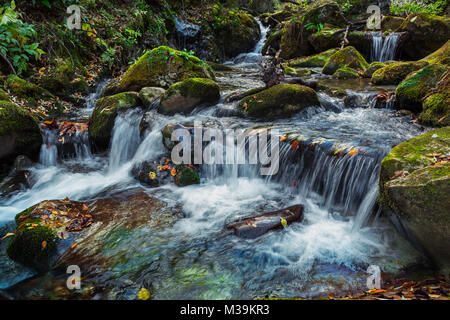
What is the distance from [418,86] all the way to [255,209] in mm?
5211

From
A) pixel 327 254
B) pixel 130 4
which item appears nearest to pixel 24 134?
pixel 327 254

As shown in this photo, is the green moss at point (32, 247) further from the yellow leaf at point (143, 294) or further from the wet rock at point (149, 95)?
the wet rock at point (149, 95)

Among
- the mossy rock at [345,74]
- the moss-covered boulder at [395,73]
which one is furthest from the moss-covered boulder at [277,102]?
the mossy rock at [345,74]

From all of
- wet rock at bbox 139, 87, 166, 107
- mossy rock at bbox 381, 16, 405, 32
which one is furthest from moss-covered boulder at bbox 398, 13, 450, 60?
wet rock at bbox 139, 87, 166, 107

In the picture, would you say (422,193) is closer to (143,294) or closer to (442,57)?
(143,294)

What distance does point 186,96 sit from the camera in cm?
703

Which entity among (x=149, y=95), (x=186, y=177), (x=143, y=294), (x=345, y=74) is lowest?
(x=143, y=294)

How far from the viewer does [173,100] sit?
273 inches

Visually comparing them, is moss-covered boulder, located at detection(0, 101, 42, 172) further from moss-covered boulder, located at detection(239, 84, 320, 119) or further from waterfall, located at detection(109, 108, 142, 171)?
moss-covered boulder, located at detection(239, 84, 320, 119)

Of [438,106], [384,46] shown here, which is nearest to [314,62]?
[384,46]

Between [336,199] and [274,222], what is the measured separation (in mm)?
1309

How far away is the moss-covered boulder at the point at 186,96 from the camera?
272 inches

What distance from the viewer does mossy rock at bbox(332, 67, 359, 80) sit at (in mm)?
10156

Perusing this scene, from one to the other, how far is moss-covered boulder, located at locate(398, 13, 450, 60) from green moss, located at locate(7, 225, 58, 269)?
15127 mm
